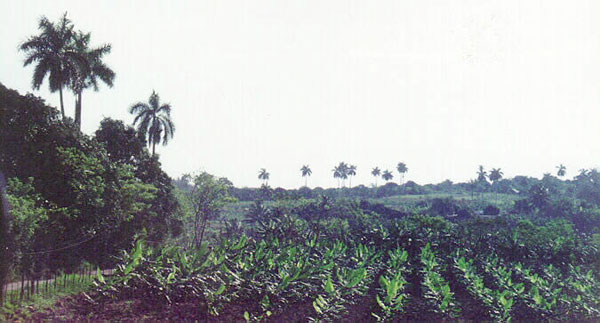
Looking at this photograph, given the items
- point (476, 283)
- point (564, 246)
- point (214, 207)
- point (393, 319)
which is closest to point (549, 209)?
point (564, 246)

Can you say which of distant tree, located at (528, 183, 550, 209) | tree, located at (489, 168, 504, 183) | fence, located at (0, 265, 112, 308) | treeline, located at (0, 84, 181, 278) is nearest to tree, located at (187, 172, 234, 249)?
treeline, located at (0, 84, 181, 278)

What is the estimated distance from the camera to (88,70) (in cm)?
2800

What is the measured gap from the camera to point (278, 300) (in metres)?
12.0

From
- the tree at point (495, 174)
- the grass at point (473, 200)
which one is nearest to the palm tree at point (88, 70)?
the grass at point (473, 200)

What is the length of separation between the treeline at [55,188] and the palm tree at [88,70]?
24.3 feet

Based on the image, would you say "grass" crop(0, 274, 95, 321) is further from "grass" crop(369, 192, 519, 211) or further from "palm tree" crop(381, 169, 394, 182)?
"palm tree" crop(381, 169, 394, 182)

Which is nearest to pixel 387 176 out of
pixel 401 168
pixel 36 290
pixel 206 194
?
pixel 401 168

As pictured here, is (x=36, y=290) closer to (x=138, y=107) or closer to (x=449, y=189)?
(x=138, y=107)

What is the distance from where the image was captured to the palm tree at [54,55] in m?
25.7

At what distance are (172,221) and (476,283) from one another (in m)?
22.4

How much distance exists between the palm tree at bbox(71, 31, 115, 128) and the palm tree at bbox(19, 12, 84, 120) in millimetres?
452

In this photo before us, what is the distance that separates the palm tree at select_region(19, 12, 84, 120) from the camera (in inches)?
1011

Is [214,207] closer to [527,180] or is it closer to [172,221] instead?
[172,221]

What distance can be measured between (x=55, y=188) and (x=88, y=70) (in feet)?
43.7
